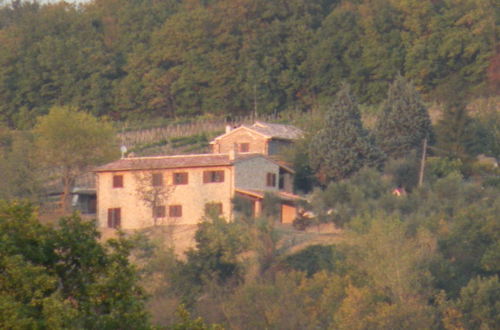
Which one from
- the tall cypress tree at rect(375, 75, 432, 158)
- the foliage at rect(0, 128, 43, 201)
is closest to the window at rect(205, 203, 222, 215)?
the foliage at rect(0, 128, 43, 201)

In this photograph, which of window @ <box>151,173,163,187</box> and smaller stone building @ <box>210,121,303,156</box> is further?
smaller stone building @ <box>210,121,303,156</box>

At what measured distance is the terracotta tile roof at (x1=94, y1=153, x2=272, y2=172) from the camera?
1996 inches

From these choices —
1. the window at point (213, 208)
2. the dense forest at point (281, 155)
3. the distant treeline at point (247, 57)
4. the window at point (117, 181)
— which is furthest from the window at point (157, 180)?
the distant treeline at point (247, 57)

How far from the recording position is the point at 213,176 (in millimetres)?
50781

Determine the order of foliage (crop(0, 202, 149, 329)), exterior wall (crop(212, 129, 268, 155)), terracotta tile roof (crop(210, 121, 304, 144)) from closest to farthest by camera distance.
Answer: foliage (crop(0, 202, 149, 329))
exterior wall (crop(212, 129, 268, 155))
terracotta tile roof (crop(210, 121, 304, 144))

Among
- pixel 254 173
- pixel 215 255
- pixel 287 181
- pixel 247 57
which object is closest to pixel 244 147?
pixel 287 181

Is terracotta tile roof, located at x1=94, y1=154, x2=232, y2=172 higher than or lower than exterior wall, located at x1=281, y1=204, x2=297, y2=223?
higher

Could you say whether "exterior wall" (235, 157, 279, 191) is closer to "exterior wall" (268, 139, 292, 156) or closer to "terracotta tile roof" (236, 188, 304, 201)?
"terracotta tile roof" (236, 188, 304, 201)

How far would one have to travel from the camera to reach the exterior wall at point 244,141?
57031mm

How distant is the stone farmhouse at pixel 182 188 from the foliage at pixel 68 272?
32.8 meters

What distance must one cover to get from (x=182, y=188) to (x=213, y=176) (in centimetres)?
144

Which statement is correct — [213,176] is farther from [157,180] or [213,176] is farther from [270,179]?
[270,179]

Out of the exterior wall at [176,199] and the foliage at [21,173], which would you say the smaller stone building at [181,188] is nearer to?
the exterior wall at [176,199]

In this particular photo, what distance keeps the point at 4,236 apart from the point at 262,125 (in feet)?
145
